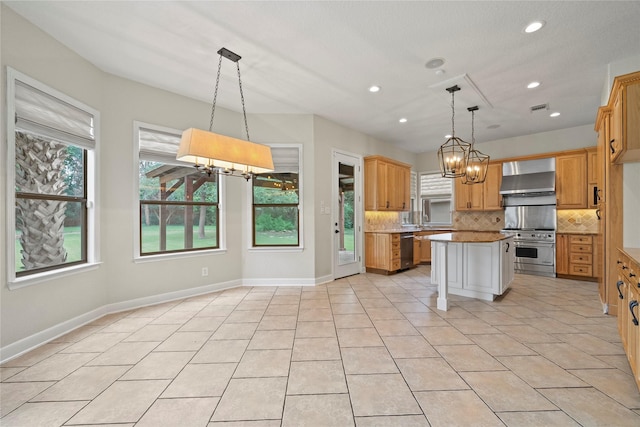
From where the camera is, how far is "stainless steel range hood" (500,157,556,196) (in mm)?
5340

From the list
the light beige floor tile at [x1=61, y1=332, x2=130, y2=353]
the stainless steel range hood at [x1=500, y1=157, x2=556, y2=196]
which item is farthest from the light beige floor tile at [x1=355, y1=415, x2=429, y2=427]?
the stainless steel range hood at [x1=500, y1=157, x2=556, y2=196]

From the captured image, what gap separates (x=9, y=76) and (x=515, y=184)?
7484 millimetres

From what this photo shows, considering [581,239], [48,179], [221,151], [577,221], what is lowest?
[581,239]

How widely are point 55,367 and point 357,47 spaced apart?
12.9 ft

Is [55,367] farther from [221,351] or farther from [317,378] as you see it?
[317,378]

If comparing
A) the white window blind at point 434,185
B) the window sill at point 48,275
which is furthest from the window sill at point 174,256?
the white window blind at point 434,185

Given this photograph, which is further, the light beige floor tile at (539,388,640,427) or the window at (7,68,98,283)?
the window at (7,68,98,283)

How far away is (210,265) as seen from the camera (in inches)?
168

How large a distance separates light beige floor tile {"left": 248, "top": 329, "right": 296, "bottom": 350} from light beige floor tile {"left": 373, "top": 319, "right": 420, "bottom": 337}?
35.5 inches

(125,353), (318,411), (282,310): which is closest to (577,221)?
(282,310)

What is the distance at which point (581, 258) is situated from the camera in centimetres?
493

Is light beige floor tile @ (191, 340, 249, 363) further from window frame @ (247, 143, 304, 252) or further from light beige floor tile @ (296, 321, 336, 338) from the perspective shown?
window frame @ (247, 143, 304, 252)

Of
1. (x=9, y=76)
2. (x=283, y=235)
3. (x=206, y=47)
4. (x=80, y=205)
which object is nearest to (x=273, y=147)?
(x=283, y=235)

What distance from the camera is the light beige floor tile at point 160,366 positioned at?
2041 mm
